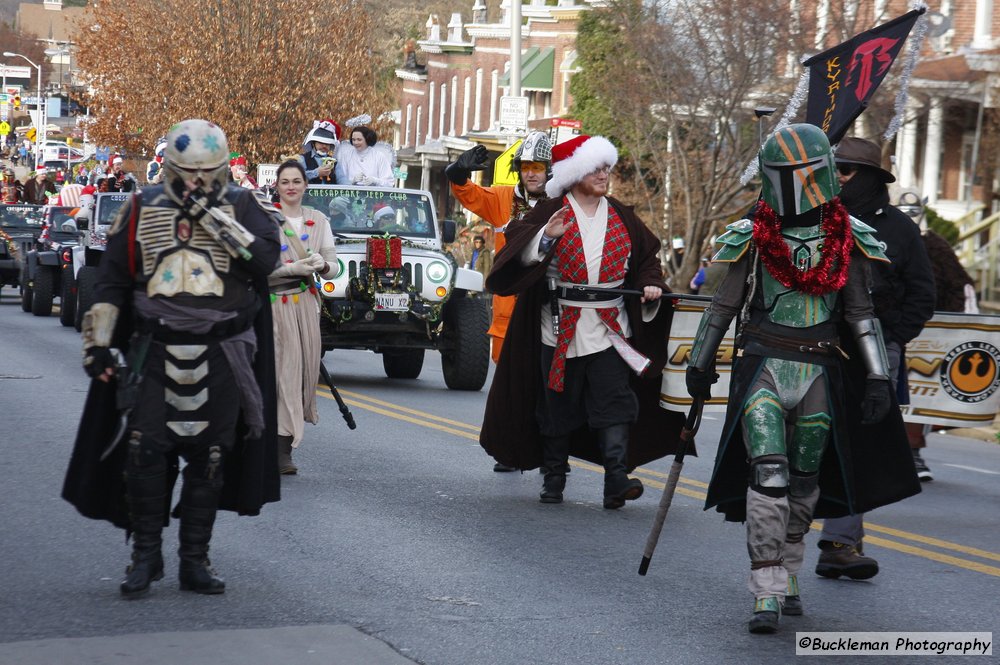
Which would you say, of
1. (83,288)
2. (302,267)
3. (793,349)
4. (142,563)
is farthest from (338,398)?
(83,288)

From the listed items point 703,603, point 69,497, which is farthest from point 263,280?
point 703,603

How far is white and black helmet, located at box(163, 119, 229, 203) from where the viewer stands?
6.07 meters

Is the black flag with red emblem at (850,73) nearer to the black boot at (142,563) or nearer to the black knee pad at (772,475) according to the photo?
the black knee pad at (772,475)

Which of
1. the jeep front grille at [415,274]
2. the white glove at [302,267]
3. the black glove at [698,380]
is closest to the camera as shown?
the black glove at [698,380]

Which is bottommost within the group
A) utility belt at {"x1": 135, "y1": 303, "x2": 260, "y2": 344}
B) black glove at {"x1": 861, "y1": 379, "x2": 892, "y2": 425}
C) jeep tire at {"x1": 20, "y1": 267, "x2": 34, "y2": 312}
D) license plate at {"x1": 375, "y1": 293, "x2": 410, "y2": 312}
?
jeep tire at {"x1": 20, "y1": 267, "x2": 34, "y2": 312}

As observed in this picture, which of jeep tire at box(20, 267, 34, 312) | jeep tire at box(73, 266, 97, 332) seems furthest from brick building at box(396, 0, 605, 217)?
jeep tire at box(73, 266, 97, 332)

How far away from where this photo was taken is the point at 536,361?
29.6 ft

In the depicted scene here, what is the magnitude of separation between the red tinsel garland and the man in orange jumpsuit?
3.42m

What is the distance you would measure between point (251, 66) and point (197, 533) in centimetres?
3458

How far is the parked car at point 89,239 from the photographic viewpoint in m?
21.0

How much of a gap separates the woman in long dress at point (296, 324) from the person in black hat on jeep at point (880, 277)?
3277mm

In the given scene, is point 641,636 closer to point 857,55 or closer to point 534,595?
point 534,595

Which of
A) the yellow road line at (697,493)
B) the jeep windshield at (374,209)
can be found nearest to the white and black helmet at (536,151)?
the yellow road line at (697,493)

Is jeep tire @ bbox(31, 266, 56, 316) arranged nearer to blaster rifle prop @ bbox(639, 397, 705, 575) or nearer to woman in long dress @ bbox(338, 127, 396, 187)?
woman in long dress @ bbox(338, 127, 396, 187)
